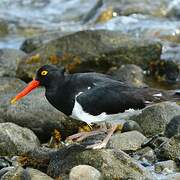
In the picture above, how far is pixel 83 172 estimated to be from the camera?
6.92m

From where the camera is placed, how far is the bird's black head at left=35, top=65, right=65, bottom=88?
780 centimetres

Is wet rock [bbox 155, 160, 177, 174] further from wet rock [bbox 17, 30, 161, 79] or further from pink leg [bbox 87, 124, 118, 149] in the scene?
wet rock [bbox 17, 30, 161, 79]

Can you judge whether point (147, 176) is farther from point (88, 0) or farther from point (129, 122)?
point (88, 0)

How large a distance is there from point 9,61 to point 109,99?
6.06 meters

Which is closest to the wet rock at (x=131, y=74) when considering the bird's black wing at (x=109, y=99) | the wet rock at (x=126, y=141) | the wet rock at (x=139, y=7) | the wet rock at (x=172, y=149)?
the wet rock at (x=126, y=141)

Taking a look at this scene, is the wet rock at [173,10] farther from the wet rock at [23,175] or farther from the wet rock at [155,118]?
the wet rock at [23,175]

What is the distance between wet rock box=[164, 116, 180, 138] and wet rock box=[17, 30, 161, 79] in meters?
4.48

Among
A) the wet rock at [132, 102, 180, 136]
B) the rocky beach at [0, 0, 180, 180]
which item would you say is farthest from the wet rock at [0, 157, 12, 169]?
the wet rock at [132, 102, 180, 136]

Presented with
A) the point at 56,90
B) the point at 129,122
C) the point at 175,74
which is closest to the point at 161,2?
the point at 175,74

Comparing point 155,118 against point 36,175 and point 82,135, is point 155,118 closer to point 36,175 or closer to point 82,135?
point 82,135

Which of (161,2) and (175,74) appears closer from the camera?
(175,74)

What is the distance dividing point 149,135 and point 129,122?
0.35m

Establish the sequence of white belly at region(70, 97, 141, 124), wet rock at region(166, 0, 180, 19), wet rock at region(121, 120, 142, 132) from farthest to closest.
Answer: wet rock at region(166, 0, 180, 19)
wet rock at region(121, 120, 142, 132)
white belly at region(70, 97, 141, 124)

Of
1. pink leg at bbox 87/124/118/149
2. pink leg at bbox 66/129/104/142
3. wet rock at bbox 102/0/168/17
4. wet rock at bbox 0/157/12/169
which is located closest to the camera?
pink leg at bbox 87/124/118/149
